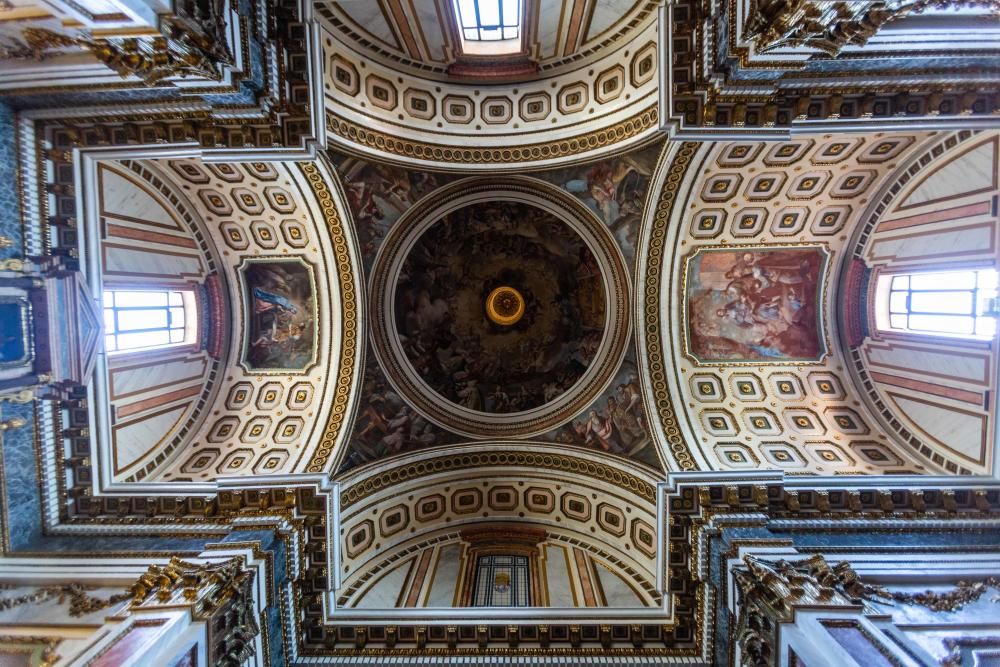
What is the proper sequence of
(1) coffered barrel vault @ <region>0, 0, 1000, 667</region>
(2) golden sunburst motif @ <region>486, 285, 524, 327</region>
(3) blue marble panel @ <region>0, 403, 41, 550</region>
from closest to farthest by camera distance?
(1) coffered barrel vault @ <region>0, 0, 1000, 667</region>, (3) blue marble panel @ <region>0, 403, 41, 550</region>, (2) golden sunburst motif @ <region>486, 285, 524, 327</region>

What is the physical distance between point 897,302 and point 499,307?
12.0m

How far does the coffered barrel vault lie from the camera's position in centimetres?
920

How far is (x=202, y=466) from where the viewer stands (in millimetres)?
14344

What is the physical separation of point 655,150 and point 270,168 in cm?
1026

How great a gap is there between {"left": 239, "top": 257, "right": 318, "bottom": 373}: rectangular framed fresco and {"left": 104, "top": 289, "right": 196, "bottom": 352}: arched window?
5.49 ft

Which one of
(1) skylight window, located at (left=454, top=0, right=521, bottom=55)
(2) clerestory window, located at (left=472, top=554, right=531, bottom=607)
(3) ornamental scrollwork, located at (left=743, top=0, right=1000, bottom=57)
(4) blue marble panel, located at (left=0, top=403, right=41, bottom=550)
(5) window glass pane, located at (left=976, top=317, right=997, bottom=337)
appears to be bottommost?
(2) clerestory window, located at (left=472, top=554, right=531, bottom=607)

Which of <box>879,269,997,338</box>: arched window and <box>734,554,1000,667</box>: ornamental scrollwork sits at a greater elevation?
<box>879,269,997,338</box>: arched window

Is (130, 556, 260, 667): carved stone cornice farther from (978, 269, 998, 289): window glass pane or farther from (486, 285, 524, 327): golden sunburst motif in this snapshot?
(978, 269, 998, 289): window glass pane

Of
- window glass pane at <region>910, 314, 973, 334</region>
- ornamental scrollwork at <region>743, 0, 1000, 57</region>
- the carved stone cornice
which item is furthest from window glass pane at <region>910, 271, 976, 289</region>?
the carved stone cornice

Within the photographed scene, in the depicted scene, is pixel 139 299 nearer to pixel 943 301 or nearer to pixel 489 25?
pixel 489 25

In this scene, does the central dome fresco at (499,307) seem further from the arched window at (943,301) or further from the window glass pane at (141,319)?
the arched window at (943,301)

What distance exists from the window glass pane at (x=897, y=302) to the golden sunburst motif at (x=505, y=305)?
11115 mm

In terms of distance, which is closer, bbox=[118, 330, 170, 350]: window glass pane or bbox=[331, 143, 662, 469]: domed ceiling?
bbox=[118, 330, 170, 350]: window glass pane

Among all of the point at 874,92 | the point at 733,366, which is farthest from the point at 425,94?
the point at 733,366
